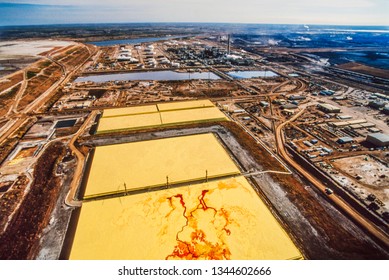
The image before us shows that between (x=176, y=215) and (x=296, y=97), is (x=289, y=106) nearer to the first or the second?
(x=296, y=97)

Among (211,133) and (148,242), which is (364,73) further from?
(148,242)

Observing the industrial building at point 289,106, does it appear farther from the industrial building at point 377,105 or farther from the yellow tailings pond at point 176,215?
the yellow tailings pond at point 176,215

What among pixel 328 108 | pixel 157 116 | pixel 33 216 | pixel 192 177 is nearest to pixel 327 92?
pixel 328 108

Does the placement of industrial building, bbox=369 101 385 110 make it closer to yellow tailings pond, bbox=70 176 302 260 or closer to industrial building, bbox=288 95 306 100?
industrial building, bbox=288 95 306 100

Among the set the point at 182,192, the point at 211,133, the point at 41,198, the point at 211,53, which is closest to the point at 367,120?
the point at 211,133

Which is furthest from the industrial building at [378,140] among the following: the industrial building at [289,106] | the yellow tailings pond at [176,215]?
the yellow tailings pond at [176,215]

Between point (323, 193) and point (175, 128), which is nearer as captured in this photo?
point (323, 193)
